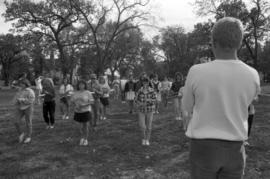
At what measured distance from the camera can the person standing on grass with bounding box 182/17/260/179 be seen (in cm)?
177

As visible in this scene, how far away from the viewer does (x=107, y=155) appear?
18.3ft

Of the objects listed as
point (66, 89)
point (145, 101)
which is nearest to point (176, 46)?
point (66, 89)

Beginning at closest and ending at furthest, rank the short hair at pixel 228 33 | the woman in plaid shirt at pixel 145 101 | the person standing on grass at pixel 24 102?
the short hair at pixel 228 33 < the woman in plaid shirt at pixel 145 101 < the person standing on grass at pixel 24 102

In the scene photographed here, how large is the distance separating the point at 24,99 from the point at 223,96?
5.69 m

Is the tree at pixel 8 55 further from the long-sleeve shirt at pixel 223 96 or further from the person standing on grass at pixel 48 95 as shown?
the long-sleeve shirt at pixel 223 96

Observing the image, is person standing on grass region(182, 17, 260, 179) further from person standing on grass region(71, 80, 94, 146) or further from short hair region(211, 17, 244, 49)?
person standing on grass region(71, 80, 94, 146)

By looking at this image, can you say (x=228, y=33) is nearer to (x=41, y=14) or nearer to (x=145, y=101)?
(x=145, y=101)

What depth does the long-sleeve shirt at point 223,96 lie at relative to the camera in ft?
5.80

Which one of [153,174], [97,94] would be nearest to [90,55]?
[97,94]

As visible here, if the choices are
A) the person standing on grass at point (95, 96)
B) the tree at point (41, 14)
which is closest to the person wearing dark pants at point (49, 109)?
the person standing on grass at point (95, 96)

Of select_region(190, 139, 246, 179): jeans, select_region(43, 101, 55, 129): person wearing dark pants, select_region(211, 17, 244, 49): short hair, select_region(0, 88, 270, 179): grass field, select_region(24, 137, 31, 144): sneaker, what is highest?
select_region(211, 17, 244, 49): short hair

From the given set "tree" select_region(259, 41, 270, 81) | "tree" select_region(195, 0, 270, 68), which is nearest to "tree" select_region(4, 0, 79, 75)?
"tree" select_region(195, 0, 270, 68)

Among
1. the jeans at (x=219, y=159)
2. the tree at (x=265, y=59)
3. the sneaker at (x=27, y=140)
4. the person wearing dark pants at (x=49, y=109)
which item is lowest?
the sneaker at (x=27, y=140)

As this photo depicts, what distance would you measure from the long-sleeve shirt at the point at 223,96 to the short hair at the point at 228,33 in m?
0.13
